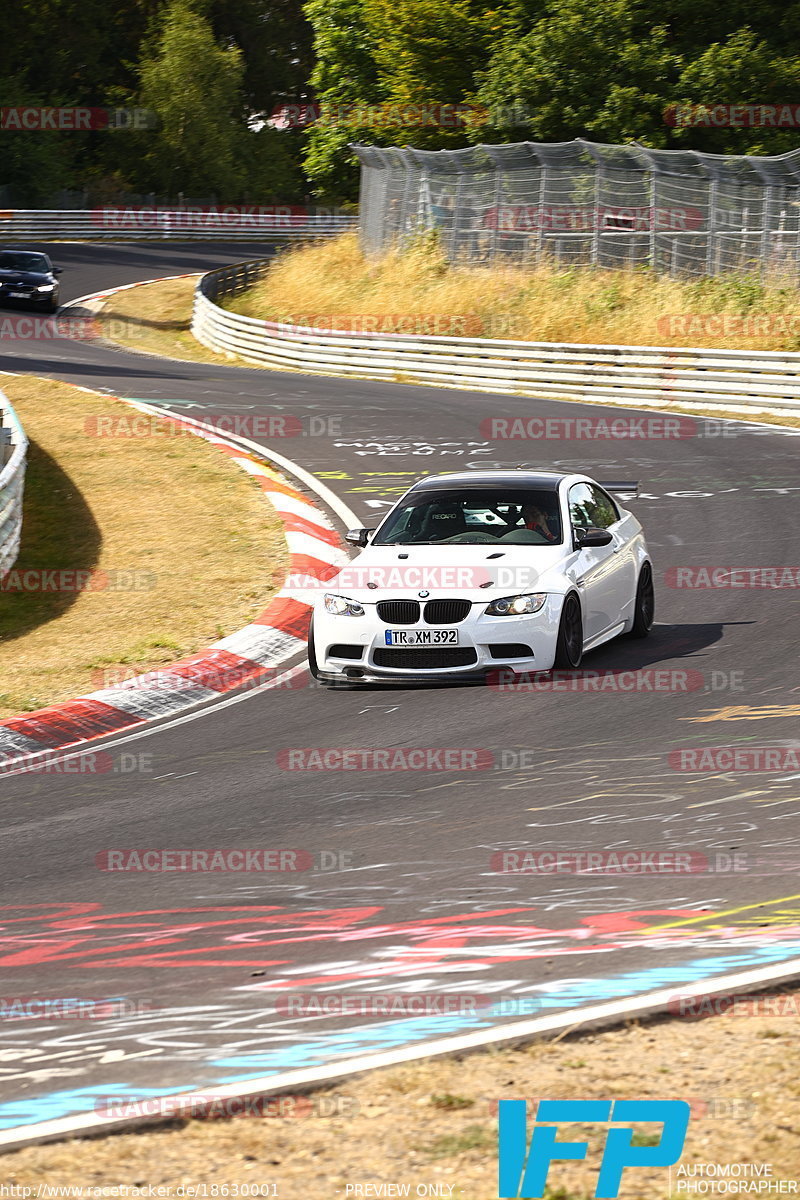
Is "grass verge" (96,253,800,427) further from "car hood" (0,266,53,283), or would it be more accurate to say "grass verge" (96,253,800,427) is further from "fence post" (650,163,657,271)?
"car hood" (0,266,53,283)

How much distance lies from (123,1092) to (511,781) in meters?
4.24

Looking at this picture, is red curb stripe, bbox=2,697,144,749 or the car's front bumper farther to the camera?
the car's front bumper

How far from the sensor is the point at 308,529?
1723 cm

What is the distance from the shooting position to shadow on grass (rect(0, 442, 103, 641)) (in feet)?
46.7

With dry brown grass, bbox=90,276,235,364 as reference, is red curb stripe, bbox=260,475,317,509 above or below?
below

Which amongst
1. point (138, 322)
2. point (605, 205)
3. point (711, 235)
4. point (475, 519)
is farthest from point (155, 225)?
point (475, 519)

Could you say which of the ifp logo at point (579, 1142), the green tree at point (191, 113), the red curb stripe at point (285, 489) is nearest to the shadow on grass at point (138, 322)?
the red curb stripe at point (285, 489)

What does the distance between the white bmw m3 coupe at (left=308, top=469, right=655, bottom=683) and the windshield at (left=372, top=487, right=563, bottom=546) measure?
0.03ft

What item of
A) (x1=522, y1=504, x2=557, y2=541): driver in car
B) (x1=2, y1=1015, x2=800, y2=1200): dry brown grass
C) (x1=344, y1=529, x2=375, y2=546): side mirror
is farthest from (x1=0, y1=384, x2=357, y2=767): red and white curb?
(x1=2, y1=1015, x2=800, y2=1200): dry brown grass

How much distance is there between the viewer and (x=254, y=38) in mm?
88562

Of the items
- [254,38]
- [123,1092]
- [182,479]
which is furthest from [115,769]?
[254,38]

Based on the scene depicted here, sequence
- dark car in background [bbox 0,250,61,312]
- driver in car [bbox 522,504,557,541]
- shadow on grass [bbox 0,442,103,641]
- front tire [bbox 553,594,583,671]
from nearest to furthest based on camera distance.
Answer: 1. front tire [bbox 553,594,583,671]
2. driver in car [bbox 522,504,557,541]
3. shadow on grass [bbox 0,442,103,641]
4. dark car in background [bbox 0,250,61,312]

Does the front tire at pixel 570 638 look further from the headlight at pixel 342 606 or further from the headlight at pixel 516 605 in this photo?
the headlight at pixel 342 606

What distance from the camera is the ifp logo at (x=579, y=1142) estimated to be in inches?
160
